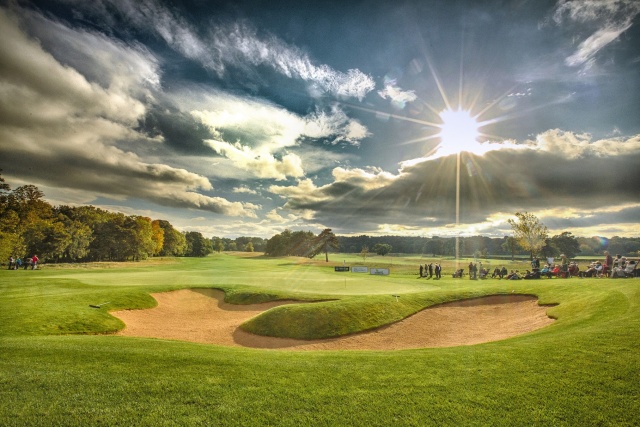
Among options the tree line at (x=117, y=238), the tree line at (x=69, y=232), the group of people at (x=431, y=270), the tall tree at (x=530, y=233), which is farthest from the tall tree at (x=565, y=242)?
the tree line at (x=69, y=232)

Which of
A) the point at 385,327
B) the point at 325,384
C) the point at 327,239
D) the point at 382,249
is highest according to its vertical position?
the point at 327,239

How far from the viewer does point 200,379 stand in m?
6.95

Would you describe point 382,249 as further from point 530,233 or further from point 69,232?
point 69,232

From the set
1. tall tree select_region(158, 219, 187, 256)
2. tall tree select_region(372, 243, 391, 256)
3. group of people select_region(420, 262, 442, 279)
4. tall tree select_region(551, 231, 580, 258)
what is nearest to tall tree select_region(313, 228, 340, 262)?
tall tree select_region(372, 243, 391, 256)

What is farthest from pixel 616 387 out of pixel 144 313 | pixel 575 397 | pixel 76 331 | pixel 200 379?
pixel 144 313

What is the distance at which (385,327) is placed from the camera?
1725cm

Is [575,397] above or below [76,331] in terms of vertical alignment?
above

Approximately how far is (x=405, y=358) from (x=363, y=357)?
119 centimetres

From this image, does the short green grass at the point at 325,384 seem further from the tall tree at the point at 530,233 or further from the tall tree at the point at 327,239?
the tall tree at the point at 327,239

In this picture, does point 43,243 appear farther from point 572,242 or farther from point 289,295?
point 572,242

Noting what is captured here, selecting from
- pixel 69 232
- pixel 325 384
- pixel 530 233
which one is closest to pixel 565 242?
pixel 530 233

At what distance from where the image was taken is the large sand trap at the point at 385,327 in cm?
1529

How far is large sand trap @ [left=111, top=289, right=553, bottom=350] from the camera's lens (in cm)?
1529

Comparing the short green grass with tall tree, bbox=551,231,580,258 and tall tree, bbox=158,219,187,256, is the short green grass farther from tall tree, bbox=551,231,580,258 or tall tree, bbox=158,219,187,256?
tall tree, bbox=551,231,580,258
